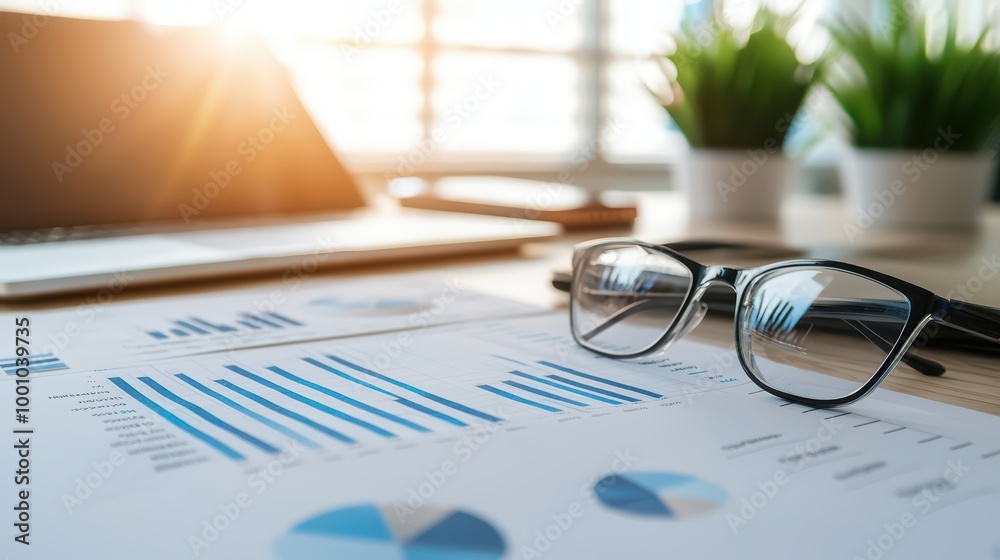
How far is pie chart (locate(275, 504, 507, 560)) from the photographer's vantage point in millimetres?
265

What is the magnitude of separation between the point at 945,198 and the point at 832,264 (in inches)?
32.5

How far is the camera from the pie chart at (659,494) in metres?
0.30

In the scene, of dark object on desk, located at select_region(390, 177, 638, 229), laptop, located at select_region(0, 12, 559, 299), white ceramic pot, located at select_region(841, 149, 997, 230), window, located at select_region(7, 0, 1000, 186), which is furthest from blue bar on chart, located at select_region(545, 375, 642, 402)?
window, located at select_region(7, 0, 1000, 186)

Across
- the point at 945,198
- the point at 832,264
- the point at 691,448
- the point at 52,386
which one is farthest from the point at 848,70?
the point at 52,386

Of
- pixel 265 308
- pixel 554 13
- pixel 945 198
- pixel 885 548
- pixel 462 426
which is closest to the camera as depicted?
pixel 885 548

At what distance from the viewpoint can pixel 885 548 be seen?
27 cm

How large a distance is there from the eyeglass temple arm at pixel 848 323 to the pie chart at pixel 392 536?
0.84 feet

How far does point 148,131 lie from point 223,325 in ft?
1.61

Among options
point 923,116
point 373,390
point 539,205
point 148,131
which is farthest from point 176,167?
point 923,116

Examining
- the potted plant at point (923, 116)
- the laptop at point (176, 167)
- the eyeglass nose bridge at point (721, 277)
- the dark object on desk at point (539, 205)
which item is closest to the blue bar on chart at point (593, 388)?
the eyeglass nose bridge at point (721, 277)

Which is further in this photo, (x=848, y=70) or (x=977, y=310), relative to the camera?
(x=848, y=70)

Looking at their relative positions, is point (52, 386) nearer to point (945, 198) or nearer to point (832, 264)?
point (832, 264)

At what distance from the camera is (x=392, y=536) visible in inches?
10.9

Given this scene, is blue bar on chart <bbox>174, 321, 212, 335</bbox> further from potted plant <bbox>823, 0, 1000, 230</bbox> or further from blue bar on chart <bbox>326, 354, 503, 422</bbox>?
potted plant <bbox>823, 0, 1000, 230</bbox>
